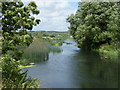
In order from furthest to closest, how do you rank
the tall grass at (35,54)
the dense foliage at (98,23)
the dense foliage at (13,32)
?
1. the dense foliage at (98,23)
2. the tall grass at (35,54)
3. the dense foliage at (13,32)

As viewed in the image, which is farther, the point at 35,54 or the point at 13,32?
the point at 35,54

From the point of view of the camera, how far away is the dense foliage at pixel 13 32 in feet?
40.4

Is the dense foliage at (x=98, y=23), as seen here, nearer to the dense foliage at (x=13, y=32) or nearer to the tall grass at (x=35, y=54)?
the tall grass at (x=35, y=54)

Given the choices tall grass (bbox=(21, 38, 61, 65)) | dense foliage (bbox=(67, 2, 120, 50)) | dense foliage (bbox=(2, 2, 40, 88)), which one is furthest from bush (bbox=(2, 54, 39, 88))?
dense foliage (bbox=(67, 2, 120, 50))

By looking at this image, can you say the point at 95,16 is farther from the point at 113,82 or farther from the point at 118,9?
the point at 113,82

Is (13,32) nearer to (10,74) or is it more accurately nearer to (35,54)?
(10,74)

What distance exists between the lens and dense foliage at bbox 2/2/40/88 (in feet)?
40.4

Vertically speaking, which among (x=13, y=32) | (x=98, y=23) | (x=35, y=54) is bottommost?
(x=35, y=54)

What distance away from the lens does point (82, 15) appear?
47.9 metres

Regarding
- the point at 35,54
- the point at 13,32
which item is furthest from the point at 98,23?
the point at 13,32

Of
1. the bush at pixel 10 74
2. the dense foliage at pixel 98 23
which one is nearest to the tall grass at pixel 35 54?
the bush at pixel 10 74

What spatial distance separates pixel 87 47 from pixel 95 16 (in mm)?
10110

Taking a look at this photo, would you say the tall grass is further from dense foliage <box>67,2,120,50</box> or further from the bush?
dense foliage <box>67,2,120,50</box>

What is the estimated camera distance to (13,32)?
42.0 ft
